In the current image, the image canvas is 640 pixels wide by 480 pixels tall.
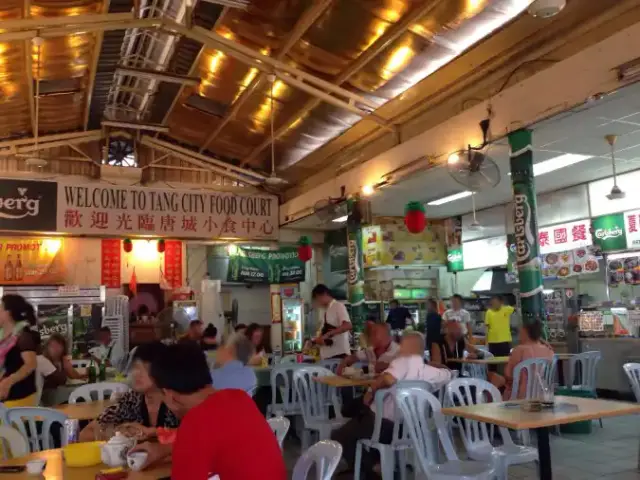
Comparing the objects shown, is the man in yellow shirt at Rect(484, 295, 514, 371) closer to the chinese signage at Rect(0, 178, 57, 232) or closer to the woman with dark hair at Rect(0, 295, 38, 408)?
the woman with dark hair at Rect(0, 295, 38, 408)

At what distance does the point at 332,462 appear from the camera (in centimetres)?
219

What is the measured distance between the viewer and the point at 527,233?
241 inches

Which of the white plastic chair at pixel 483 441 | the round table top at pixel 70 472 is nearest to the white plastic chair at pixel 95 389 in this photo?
the round table top at pixel 70 472

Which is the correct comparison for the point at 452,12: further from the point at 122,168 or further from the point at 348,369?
the point at 122,168

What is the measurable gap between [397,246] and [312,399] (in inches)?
221

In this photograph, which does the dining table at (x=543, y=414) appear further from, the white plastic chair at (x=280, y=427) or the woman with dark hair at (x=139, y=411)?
the woman with dark hair at (x=139, y=411)

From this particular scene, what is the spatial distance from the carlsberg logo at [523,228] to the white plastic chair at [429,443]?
2.72 m

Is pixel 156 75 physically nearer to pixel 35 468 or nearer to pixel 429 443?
pixel 429 443

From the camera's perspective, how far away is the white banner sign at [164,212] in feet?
34.6

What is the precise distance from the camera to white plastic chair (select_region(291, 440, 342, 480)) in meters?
2.18

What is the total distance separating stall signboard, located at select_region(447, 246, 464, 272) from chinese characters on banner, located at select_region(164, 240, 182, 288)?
5.28m

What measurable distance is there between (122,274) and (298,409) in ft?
21.8

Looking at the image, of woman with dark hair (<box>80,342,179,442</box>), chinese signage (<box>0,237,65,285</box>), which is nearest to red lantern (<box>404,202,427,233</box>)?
woman with dark hair (<box>80,342,179,442</box>)

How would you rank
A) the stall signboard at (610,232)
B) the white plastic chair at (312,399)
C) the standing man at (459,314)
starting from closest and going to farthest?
the white plastic chair at (312,399) → the stall signboard at (610,232) → the standing man at (459,314)
